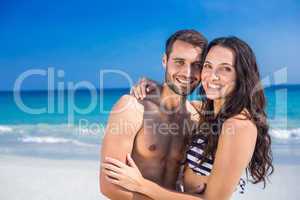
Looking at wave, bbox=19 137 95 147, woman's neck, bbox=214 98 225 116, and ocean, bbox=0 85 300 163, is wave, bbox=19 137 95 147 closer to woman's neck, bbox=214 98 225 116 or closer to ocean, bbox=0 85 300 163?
ocean, bbox=0 85 300 163

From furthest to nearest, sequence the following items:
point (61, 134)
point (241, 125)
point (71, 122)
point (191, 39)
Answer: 1. point (61, 134)
2. point (71, 122)
3. point (191, 39)
4. point (241, 125)

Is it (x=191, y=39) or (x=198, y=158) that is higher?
(x=191, y=39)

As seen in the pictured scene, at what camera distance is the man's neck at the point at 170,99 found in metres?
2.25

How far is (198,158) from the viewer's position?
2184mm

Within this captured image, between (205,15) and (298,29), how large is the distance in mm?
468

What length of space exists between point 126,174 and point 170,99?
1.23ft

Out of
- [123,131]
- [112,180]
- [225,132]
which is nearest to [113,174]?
[112,180]

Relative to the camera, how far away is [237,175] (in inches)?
78.3

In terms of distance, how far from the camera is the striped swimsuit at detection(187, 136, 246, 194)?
7.07 ft

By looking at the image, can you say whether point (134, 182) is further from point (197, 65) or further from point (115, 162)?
point (197, 65)

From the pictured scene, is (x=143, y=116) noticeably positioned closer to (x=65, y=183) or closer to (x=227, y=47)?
(x=227, y=47)

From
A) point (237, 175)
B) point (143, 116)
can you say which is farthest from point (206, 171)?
point (143, 116)

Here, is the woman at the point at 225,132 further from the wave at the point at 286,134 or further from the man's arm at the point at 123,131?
the wave at the point at 286,134

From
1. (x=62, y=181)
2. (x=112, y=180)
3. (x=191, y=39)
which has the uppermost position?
(x=191, y=39)
